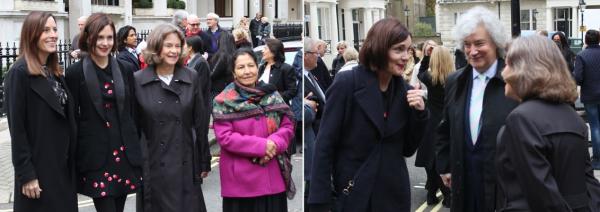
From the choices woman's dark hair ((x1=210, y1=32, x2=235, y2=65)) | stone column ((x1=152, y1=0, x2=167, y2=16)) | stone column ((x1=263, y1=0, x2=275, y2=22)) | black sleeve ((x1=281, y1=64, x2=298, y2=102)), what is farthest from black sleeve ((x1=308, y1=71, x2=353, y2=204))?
stone column ((x1=152, y1=0, x2=167, y2=16))

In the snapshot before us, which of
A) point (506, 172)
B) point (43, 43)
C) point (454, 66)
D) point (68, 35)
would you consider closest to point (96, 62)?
point (43, 43)

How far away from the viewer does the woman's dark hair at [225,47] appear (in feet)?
30.3

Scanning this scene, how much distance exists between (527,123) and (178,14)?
8950 millimetres

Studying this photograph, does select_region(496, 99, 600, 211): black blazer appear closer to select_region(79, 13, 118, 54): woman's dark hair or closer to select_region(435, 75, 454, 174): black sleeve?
Answer: select_region(435, 75, 454, 174): black sleeve

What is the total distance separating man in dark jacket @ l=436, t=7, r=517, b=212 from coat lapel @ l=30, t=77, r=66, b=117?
2.60 m

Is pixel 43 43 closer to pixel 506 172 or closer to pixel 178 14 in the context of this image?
pixel 506 172

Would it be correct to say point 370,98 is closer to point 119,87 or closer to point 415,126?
point 415,126

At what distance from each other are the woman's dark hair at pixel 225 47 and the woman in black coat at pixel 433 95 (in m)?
2.54

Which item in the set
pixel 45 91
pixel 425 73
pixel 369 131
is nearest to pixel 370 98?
pixel 369 131

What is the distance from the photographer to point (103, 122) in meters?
5.22

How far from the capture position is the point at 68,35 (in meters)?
31.6

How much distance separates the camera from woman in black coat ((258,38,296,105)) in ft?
21.2

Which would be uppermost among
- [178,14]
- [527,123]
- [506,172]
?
[178,14]

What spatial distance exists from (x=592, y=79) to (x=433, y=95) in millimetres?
2915
